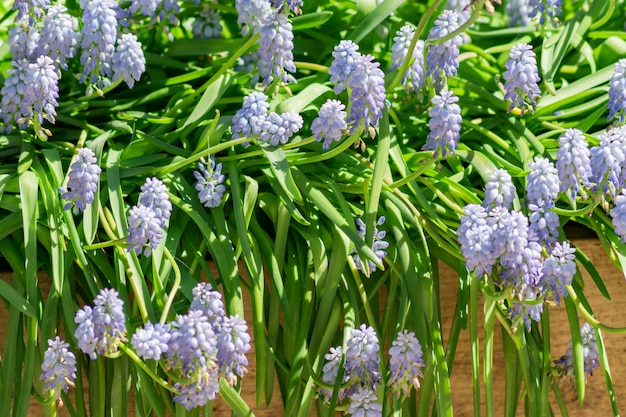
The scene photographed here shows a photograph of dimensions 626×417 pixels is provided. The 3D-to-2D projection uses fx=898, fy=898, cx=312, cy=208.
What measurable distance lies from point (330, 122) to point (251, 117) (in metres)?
0.18

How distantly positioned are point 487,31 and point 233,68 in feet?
2.06

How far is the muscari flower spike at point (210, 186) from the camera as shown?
1.56 meters

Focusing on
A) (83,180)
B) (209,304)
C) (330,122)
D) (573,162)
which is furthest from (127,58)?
(573,162)

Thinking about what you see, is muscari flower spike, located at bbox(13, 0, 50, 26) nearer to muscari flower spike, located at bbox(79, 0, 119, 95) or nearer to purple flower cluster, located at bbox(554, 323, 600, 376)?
muscari flower spike, located at bbox(79, 0, 119, 95)

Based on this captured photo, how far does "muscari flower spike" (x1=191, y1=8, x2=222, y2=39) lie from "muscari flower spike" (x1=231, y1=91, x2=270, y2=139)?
0.47 m

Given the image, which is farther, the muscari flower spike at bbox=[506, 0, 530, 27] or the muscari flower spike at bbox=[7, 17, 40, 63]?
the muscari flower spike at bbox=[506, 0, 530, 27]

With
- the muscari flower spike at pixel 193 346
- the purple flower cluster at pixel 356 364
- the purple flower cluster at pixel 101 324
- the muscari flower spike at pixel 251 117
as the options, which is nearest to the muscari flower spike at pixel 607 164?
the purple flower cluster at pixel 356 364

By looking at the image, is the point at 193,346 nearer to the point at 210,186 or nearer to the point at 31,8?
the point at 210,186

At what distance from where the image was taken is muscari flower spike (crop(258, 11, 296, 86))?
1.52 metres

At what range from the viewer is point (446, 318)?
1.69 metres

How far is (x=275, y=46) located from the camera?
153 cm

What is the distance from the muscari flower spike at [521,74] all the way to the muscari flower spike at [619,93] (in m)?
0.13

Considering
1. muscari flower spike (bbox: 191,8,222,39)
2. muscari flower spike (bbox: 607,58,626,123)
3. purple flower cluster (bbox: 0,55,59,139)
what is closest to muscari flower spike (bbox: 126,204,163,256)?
purple flower cluster (bbox: 0,55,59,139)

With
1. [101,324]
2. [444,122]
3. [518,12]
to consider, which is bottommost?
[101,324]
